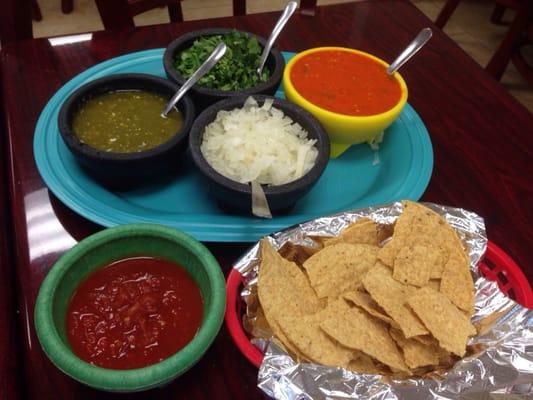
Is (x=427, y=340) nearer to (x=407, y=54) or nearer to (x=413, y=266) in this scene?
(x=413, y=266)

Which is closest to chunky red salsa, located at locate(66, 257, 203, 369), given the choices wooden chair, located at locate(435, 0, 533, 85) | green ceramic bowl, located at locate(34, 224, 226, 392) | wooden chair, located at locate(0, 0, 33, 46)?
green ceramic bowl, located at locate(34, 224, 226, 392)

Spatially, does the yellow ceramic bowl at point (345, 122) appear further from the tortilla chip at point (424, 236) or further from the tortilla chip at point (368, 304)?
the tortilla chip at point (368, 304)

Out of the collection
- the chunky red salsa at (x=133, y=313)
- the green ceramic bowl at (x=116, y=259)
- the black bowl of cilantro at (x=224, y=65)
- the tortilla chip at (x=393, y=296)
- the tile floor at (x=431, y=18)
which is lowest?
the tile floor at (x=431, y=18)

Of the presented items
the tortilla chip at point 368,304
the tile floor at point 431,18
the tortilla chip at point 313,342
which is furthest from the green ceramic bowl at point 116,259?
the tile floor at point 431,18

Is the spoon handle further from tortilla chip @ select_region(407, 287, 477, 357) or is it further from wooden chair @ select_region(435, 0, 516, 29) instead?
wooden chair @ select_region(435, 0, 516, 29)

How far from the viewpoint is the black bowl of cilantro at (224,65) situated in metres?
1.28

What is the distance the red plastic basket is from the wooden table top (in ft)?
0.22

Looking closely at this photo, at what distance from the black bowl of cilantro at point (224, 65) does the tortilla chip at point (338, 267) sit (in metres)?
0.49

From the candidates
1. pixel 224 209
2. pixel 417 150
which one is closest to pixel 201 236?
pixel 224 209

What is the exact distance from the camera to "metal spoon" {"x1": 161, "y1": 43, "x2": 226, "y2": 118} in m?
1.22

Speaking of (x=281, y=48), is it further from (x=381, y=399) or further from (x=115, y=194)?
(x=381, y=399)

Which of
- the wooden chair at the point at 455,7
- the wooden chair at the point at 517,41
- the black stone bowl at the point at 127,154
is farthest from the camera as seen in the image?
the wooden chair at the point at 455,7

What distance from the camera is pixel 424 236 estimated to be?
1.00 meters

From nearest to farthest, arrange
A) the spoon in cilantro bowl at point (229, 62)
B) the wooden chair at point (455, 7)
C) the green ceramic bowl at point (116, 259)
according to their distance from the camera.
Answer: the green ceramic bowl at point (116, 259) → the spoon in cilantro bowl at point (229, 62) → the wooden chair at point (455, 7)
